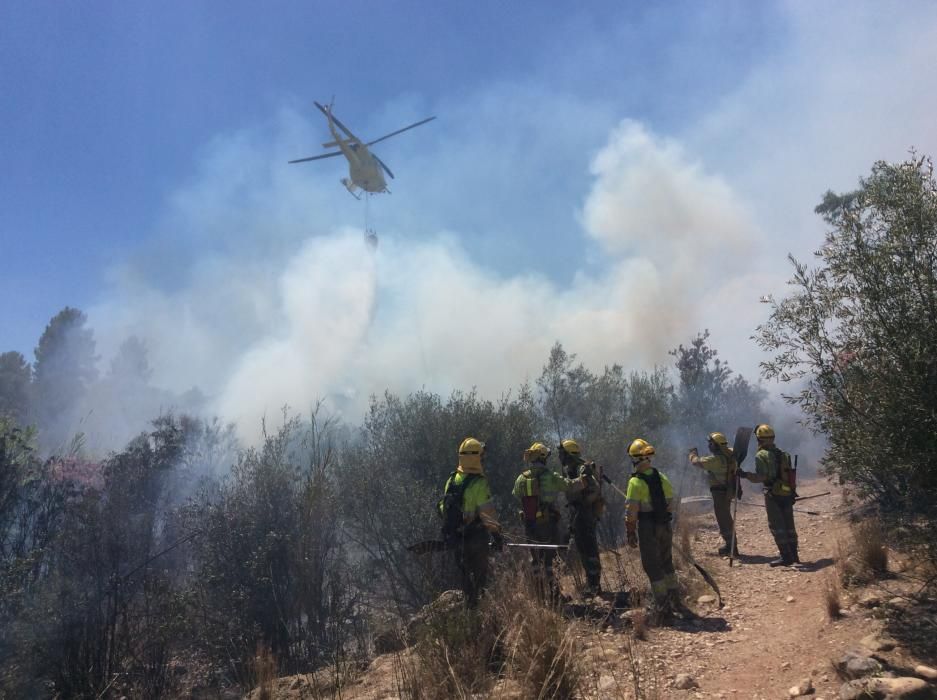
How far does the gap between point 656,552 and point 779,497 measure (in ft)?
11.6

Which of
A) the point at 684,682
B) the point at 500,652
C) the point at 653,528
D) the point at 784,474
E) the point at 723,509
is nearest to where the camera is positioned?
the point at 500,652

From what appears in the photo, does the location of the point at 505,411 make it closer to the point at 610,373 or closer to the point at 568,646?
the point at 610,373

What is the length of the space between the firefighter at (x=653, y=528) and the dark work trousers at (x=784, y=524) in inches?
124

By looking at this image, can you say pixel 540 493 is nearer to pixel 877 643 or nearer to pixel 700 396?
pixel 877 643

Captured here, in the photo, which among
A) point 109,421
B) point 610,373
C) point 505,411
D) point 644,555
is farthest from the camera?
point 109,421

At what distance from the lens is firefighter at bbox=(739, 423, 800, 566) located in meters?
8.98

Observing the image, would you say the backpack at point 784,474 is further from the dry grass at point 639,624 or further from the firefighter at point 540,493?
the dry grass at point 639,624

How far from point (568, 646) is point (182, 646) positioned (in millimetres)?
9928

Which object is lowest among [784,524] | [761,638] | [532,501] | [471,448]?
[761,638]

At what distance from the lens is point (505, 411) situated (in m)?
15.2

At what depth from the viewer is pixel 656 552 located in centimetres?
695

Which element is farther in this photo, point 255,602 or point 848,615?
point 255,602

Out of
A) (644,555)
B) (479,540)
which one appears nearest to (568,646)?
(479,540)

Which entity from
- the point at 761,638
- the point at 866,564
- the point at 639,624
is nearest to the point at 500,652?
the point at 639,624
